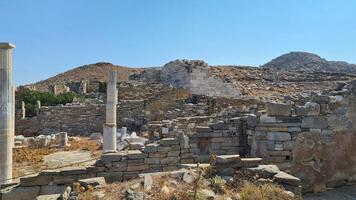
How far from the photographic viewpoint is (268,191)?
5.76 meters

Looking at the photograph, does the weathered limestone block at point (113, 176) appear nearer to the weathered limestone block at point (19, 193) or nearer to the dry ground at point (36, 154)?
the weathered limestone block at point (19, 193)

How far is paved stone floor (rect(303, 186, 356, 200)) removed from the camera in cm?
753

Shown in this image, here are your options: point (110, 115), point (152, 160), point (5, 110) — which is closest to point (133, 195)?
point (152, 160)

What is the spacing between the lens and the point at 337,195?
25.4 feet

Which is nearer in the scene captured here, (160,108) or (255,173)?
(255,173)

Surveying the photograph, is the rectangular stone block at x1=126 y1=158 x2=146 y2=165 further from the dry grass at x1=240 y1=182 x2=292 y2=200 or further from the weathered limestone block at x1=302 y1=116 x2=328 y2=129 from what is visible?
the weathered limestone block at x1=302 y1=116 x2=328 y2=129

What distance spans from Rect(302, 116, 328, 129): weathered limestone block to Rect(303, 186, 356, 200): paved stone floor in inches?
56.4

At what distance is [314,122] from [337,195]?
1.63 m

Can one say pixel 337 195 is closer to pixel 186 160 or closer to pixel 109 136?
pixel 186 160

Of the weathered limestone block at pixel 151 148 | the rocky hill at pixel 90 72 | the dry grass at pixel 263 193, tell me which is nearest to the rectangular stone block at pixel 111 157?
the weathered limestone block at pixel 151 148

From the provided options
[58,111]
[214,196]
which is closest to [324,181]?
[214,196]

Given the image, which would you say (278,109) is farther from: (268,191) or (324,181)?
(268,191)

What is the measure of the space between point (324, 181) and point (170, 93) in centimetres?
1793

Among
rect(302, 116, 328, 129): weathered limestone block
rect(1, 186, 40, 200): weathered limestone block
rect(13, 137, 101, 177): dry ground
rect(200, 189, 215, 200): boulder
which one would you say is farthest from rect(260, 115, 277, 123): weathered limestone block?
rect(13, 137, 101, 177): dry ground
